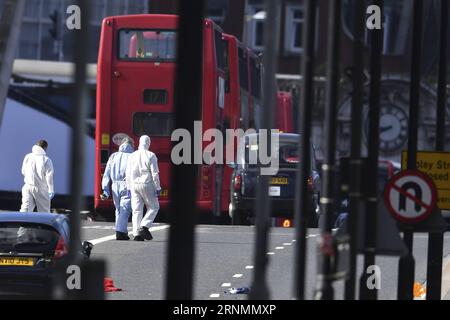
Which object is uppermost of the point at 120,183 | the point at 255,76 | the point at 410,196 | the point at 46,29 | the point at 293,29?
the point at 293,29

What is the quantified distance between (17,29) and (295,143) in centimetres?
1390

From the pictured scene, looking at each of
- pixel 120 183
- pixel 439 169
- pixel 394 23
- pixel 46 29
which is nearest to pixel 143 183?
pixel 120 183

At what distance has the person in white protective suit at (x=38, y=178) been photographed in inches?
1025

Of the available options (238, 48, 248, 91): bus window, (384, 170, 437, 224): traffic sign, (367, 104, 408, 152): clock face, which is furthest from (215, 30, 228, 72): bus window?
(367, 104, 408, 152): clock face

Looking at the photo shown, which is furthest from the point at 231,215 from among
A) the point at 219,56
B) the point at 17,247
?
the point at 17,247

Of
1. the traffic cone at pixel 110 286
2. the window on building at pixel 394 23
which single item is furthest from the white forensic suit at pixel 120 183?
the window on building at pixel 394 23

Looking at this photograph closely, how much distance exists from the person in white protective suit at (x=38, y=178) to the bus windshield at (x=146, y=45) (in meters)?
5.44

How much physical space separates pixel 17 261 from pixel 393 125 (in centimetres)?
5815

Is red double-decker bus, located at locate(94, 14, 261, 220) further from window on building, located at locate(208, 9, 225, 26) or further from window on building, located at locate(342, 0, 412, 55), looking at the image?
window on building, located at locate(342, 0, 412, 55)

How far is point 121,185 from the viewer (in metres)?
26.0

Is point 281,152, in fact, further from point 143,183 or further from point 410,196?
point 410,196

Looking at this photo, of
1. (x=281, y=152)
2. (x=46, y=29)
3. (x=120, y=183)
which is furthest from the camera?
(x=46, y=29)

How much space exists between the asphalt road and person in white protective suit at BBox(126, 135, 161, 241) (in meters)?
0.43

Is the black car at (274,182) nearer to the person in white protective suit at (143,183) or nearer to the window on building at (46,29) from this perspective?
the person in white protective suit at (143,183)
